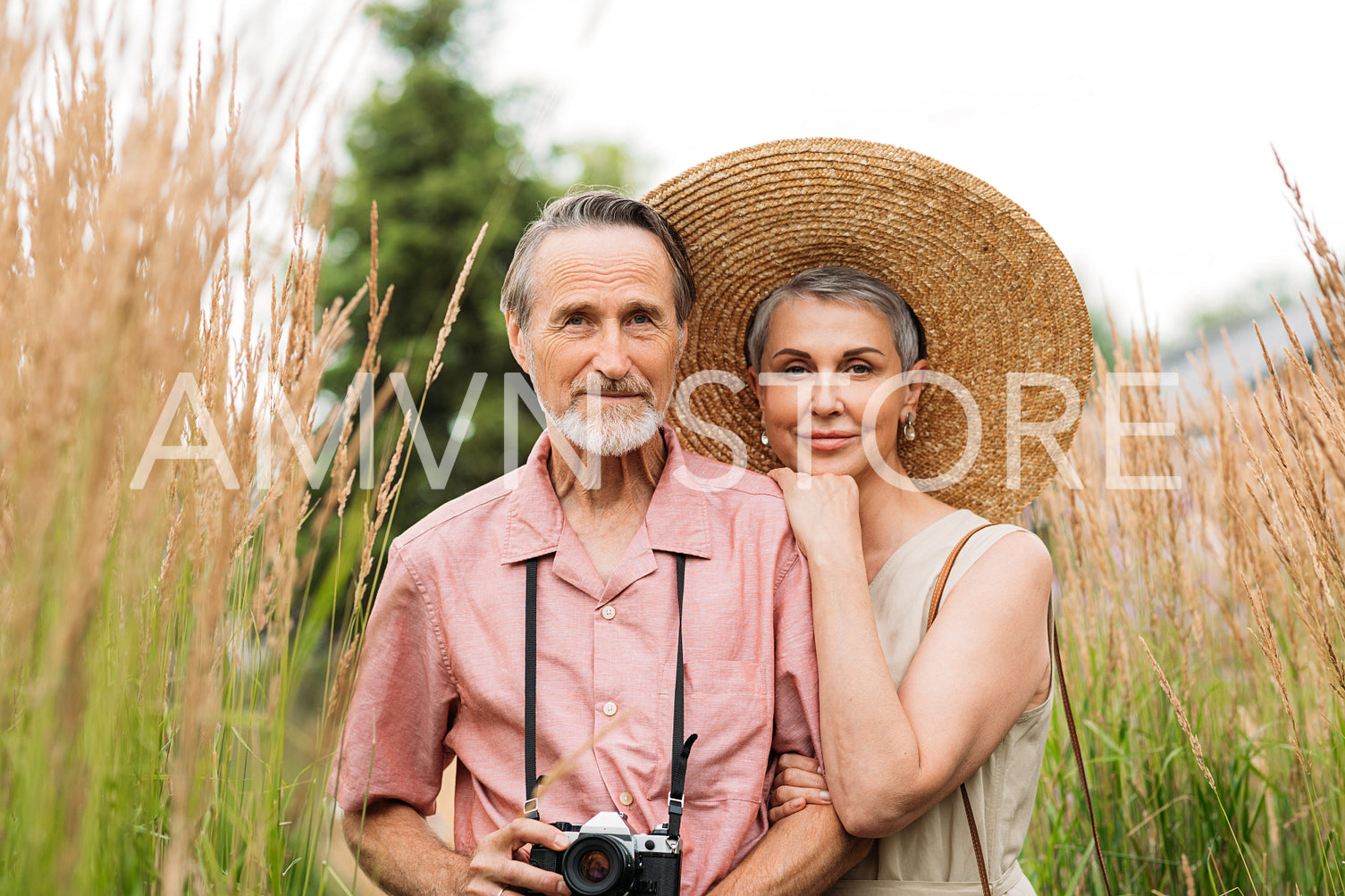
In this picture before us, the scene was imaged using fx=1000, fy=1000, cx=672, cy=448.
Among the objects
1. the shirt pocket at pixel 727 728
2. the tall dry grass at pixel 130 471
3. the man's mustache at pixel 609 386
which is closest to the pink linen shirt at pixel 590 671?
the shirt pocket at pixel 727 728

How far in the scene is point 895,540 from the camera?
2.39m

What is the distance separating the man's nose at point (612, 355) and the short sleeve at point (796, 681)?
0.59 metres

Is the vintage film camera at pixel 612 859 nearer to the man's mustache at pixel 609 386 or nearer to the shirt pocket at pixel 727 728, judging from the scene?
the shirt pocket at pixel 727 728

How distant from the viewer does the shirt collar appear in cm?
209

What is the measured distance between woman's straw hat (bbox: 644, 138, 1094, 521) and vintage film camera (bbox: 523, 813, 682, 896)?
4.13 feet

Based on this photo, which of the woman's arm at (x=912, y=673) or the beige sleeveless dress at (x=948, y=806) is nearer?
the woman's arm at (x=912, y=673)

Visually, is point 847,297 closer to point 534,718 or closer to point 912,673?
point 912,673

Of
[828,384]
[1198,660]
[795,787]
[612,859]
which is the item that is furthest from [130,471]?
[1198,660]

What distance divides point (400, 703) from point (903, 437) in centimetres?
150

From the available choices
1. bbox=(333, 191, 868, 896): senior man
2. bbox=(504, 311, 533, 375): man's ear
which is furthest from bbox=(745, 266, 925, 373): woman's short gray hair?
bbox=(504, 311, 533, 375): man's ear

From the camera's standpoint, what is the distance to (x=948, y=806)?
83.9 inches

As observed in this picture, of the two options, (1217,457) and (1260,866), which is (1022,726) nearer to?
(1260,866)

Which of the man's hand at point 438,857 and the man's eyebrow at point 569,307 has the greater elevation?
the man's eyebrow at point 569,307

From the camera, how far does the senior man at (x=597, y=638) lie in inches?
76.0
